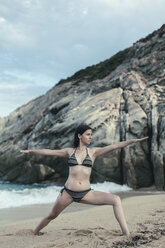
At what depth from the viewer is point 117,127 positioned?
21.5m

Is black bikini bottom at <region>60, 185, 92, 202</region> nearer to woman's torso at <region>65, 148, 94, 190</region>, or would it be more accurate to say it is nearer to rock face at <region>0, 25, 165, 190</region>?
woman's torso at <region>65, 148, 94, 190</region>

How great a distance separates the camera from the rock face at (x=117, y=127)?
63.2 ft

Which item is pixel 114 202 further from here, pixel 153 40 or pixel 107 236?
pixel 153 40

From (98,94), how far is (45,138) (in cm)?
624

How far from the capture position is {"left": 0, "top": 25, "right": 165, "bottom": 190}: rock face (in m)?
19.3

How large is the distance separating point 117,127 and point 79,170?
16.8 meters

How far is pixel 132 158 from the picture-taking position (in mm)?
19422

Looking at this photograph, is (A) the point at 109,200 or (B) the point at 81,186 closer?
(A) the point at 109,200

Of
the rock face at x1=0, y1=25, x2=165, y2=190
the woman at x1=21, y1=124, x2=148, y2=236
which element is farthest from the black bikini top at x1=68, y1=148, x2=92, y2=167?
the rock face at x1=0, y1=25, x2=165, y2=190

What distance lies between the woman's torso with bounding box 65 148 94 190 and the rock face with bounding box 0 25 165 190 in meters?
13.6

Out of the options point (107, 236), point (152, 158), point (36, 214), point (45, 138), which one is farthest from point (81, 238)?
point (45, 138)

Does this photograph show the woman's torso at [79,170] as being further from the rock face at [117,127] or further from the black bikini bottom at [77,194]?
the rock face at [117,127]

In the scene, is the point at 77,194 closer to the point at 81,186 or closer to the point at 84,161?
the point at 81,186

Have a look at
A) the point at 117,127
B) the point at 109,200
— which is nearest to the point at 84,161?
the point at 109,200
